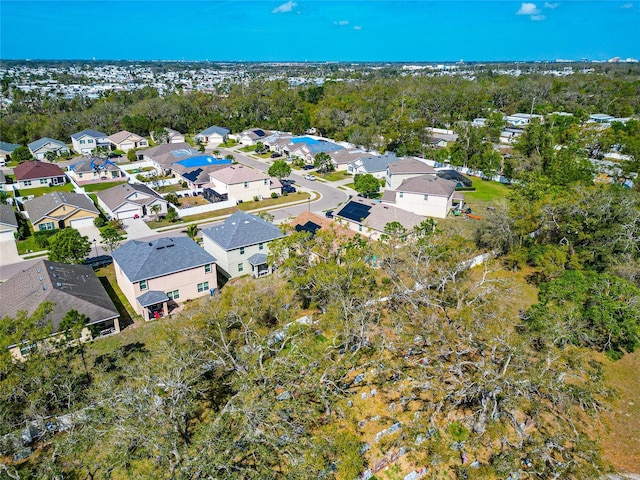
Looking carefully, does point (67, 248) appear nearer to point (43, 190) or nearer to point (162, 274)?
point (162, 274)

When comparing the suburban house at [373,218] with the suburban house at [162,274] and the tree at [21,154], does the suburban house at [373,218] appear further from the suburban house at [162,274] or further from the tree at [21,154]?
the tree at [21,154]

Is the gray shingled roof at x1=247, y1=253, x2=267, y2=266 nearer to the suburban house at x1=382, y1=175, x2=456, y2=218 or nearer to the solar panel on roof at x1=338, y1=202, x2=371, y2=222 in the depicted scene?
the solar panel on roof at x1=338, y1=202, x2=371, y2=222

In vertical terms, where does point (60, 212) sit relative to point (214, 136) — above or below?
below

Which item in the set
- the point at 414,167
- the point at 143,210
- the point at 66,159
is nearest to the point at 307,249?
the point at 143,210

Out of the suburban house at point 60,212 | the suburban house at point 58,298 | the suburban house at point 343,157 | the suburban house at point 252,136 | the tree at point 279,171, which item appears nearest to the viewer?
the suburban house at point 58,298

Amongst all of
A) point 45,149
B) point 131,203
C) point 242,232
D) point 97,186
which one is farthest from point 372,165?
point 45,149

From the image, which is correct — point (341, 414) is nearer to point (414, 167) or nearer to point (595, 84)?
point (414, 167)

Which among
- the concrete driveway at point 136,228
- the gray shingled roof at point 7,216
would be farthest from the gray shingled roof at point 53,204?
the concrete driveway at point 136,228
